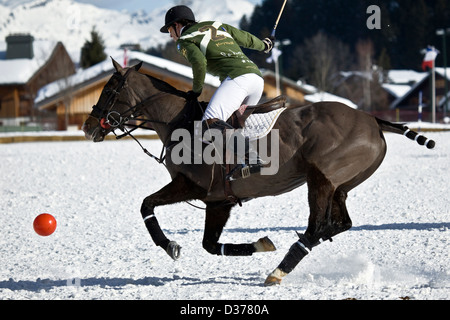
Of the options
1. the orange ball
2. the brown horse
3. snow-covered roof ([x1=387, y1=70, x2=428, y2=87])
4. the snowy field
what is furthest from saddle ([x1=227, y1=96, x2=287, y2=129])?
snow-covered roof ([x1=387, y1=70, x2=428, y2=87])

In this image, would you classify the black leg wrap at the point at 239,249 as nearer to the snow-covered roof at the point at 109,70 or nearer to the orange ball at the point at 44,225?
the orange ball at the point at 44,225

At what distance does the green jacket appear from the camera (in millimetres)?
6438

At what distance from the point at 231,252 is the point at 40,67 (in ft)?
192

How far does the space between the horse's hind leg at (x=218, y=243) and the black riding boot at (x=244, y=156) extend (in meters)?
0.58

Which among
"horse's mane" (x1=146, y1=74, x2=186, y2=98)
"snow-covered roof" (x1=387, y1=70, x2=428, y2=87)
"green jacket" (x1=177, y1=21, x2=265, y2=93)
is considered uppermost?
"snow-covered roof" (x1=387, y1=70, x2=428, y2=87)

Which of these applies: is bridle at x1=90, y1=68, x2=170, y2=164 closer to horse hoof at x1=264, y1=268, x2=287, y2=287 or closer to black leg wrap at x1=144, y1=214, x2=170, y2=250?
black leg wrap at x1=144, y1=214, x2=170, y2=250

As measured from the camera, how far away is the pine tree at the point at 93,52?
220 feet

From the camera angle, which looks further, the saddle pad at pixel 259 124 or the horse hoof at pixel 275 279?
the saddle pad at pixel 259 124

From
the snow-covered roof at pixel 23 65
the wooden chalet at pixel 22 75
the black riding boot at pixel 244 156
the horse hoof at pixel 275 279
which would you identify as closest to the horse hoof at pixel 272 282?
the horse hoof at pixel 275 279

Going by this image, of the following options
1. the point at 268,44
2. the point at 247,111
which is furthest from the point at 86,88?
the point at 247,111

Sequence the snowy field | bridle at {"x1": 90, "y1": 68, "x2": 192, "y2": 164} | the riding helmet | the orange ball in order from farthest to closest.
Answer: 1. the orange ball
2. bridle at {"x1": 90, "y1": 68, "x2": 192, "y2": 164}
3. the riding helmet
4. the snowy field

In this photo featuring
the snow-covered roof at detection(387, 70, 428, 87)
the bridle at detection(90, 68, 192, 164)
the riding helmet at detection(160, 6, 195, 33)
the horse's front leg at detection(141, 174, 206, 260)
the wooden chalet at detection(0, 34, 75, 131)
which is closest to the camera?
the horse's front leg at detection(141, 174, 206, 260)

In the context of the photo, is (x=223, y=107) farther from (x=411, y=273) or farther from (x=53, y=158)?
(x=53, y=158)

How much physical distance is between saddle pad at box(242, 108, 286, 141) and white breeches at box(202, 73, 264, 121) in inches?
8.0
